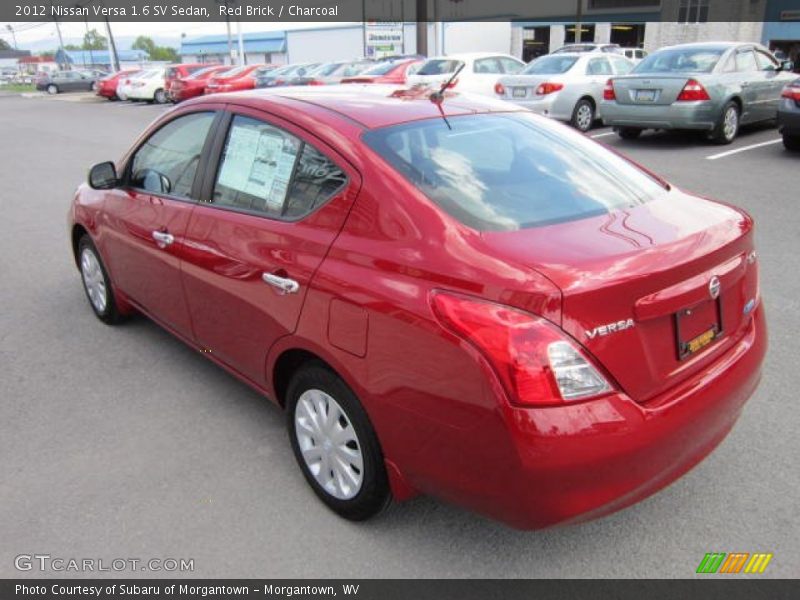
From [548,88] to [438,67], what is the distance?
14.2ft

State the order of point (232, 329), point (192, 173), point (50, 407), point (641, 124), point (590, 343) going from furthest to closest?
point (641, 124)
point (50, 407)
point (192, 173)
point (232, 329)
point (590, 343)

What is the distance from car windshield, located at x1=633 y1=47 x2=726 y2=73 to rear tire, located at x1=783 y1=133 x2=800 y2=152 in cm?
156

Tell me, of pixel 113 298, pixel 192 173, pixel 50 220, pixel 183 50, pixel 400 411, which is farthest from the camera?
pixel 183 50

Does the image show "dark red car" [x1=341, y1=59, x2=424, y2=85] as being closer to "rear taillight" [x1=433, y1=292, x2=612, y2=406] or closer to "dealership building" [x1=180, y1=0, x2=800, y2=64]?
"dealership building" [x1=180, y1=0, x2=800, y2=64]

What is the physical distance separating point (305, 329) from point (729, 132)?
10.7 metres

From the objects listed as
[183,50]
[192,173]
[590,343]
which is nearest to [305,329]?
[590,343]

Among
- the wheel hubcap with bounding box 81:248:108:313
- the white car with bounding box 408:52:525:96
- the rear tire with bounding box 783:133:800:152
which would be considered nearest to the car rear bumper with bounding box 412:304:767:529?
the wheel hubcap with bounding box 81:248:108:313

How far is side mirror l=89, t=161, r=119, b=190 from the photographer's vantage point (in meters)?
4.21

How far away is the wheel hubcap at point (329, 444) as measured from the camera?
2684 mm

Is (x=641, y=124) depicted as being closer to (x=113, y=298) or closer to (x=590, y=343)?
(x=113, y=298)

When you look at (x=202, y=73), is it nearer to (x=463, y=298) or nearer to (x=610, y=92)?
(x=610, y=92)

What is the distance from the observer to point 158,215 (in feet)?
12.2

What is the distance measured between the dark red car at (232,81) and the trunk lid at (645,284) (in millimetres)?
23115

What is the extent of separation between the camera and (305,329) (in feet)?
8.81
